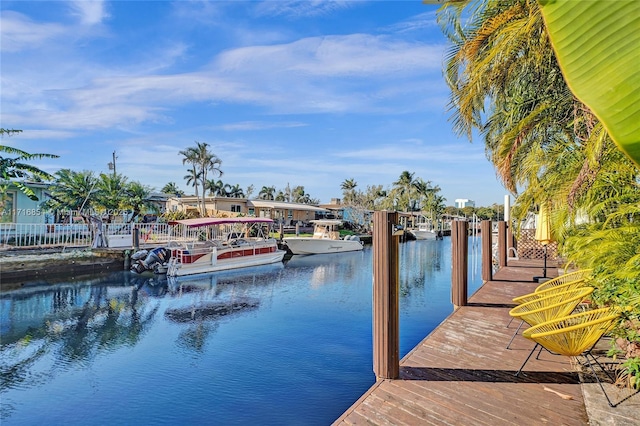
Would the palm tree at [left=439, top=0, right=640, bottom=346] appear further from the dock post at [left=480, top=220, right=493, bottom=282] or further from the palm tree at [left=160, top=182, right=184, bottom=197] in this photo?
the palm tree at [left=160, top=182, right=184, bottom=197]

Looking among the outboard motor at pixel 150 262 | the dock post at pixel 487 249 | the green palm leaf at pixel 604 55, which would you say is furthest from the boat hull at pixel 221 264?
the green palm leaf at pixel 604 55

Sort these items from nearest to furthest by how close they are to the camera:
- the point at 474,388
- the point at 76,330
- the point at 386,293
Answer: the point at 474,388, the point at 386,293, the point at 76,330

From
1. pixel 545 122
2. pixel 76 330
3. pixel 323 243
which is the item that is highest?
pixel 545 122

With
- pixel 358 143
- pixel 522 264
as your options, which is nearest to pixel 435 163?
pixel 522 264

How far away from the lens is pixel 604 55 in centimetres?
76

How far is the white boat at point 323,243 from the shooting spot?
26312mm

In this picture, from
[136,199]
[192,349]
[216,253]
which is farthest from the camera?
[136,199]

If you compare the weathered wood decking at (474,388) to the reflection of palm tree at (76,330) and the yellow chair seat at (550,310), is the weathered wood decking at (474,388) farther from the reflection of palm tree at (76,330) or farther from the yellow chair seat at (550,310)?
the reflection of palm tree at (76,330)

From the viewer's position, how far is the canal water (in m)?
6.06

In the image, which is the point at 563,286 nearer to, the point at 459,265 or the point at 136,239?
the point at 459,265

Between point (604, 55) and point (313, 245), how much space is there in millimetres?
26034

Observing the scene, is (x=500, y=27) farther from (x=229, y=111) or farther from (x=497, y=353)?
(x=229, y=111)

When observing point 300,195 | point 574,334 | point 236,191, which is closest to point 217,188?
point 236,191

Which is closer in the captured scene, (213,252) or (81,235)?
(213,252)
